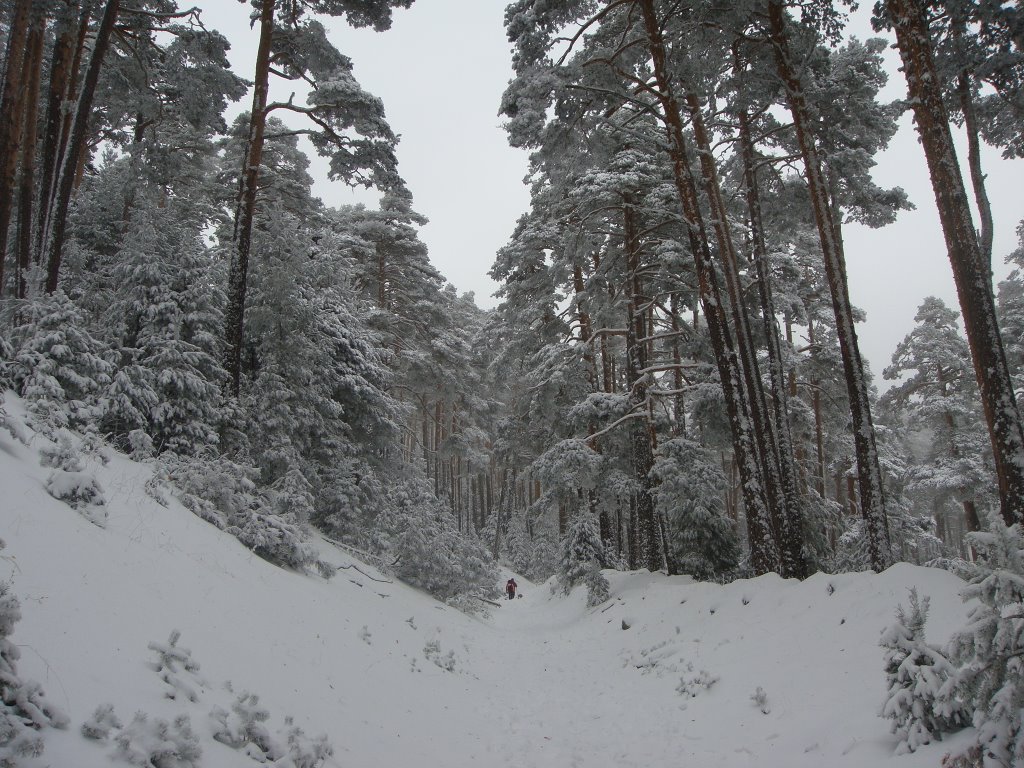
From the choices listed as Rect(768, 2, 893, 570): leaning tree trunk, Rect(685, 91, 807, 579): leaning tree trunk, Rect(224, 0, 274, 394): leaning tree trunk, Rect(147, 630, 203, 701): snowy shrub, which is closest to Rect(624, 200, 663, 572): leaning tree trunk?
Rect(685, 91, 807, 579): leaning tree trunk

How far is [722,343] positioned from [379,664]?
8105 millimetres

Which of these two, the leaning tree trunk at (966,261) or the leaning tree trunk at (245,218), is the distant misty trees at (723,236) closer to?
the leaning tree trunk at (966,261)

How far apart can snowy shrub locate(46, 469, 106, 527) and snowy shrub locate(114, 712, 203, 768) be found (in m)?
2.72

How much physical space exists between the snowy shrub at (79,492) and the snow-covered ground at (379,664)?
117 millimetres

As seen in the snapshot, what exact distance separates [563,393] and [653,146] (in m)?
8.03

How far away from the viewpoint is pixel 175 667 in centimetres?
387

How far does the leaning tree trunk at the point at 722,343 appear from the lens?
34.4 feet

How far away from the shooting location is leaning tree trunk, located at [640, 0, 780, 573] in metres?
10.5

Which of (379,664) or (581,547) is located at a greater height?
(581,547)

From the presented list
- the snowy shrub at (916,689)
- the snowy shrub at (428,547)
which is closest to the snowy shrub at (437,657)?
the snowy shrub at (428,547)

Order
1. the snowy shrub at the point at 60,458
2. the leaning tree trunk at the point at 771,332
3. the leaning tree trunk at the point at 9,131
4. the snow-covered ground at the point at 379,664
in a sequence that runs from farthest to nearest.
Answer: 1. the leaning tree trunk at the point at 771,332
2. the leaning tree trunk at the point at 9,131
3. the snowy shrub at the point at 60,458
4. the snow-covered ground at the point at 379,664

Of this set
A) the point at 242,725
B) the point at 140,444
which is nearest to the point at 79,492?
the point at 242,725

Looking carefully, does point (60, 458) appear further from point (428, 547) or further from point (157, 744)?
point (428, 547)

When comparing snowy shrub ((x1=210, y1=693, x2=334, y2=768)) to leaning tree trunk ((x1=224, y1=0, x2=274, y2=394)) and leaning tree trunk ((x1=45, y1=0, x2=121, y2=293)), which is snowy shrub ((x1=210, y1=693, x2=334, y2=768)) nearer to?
leaning tree trunk ((x1=224, y1=0, x2=274, y2=394))
